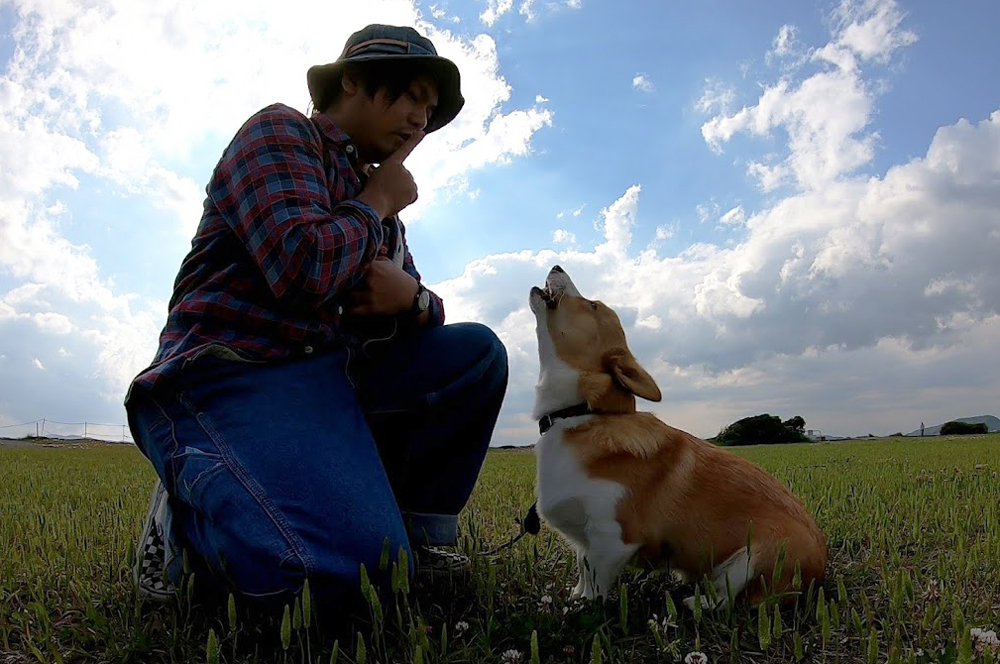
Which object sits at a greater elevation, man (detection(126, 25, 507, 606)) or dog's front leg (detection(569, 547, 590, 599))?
man (detection(126, 25, 507, 606))

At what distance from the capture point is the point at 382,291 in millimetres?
3131

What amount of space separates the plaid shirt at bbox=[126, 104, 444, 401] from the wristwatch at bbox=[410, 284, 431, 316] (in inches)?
14.9

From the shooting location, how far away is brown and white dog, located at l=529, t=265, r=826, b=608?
9.56 feet

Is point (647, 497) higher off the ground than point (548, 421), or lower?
lower

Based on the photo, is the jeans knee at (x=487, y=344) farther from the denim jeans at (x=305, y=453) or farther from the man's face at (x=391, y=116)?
the man's face at (x=391, y=116)

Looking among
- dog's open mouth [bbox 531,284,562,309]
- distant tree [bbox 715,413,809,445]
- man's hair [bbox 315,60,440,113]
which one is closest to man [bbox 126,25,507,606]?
man's hair [bbox 315,60,440,113]

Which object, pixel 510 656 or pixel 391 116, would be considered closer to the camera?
pixel 510 656

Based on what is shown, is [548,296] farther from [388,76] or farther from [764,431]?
[764,431]

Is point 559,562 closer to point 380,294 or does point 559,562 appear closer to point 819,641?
point 819,641

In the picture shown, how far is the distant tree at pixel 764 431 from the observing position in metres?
27.3

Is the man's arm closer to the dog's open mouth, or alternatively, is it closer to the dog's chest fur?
the dog's open mouth

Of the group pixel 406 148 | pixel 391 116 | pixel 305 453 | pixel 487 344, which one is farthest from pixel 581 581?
pixel 391 116

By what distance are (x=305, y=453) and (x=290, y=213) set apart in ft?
2.87

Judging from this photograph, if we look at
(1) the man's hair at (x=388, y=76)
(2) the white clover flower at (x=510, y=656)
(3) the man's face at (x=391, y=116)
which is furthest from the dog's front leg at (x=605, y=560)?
(1) the man's hair at (x=388, y=76)
